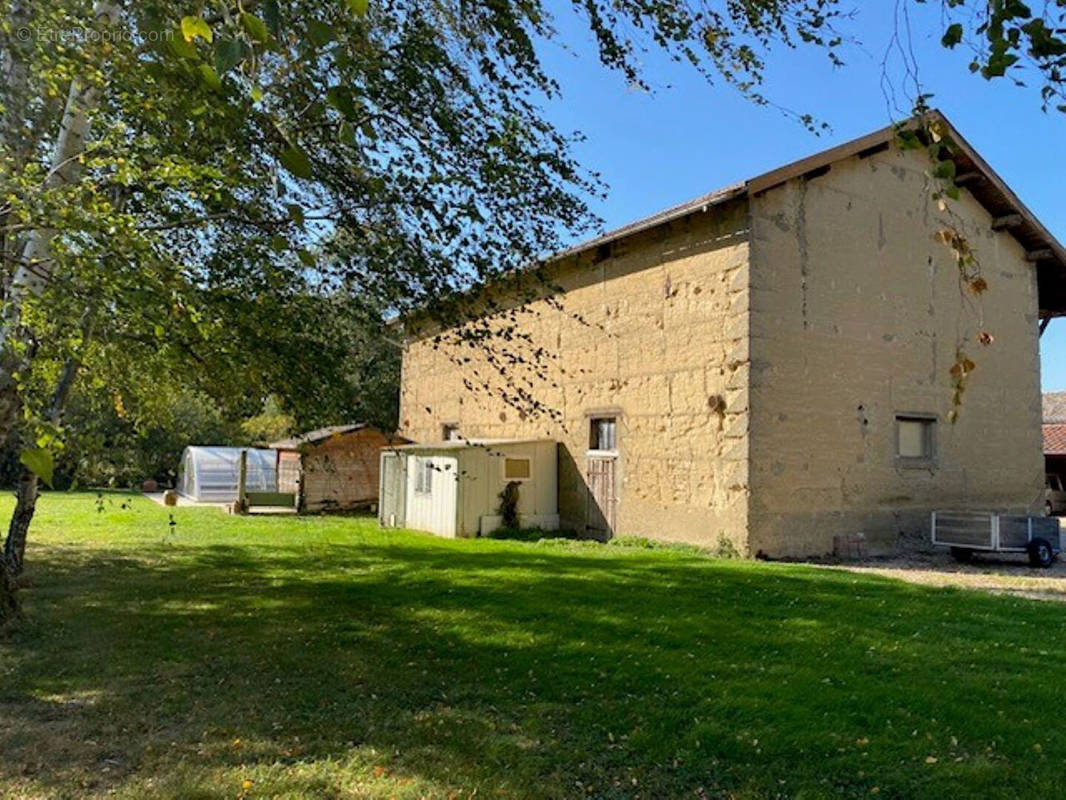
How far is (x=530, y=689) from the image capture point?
5.31m

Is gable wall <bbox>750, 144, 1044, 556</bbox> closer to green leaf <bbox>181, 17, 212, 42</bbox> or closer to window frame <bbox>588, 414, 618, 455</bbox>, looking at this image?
window frame <bbox>588, 414, 618, 455</bbox>

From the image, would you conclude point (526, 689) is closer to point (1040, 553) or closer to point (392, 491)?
point (1040, 553)

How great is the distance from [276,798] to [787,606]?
5928 millimetres

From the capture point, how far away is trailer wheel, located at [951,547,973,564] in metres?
13.2

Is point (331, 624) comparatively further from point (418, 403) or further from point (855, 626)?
point (418, 403)

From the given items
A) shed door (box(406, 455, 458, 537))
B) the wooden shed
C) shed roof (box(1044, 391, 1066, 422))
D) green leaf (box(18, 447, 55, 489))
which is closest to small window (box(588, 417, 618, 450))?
shed door (box(406, 455, 458, 537))

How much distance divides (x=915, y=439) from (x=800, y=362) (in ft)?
11.5

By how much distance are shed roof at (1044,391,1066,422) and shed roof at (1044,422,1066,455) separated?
2.74 metres

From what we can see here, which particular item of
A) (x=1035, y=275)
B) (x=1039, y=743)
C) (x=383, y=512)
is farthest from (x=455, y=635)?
(x=1035, y=275)

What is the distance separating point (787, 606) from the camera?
800 cm

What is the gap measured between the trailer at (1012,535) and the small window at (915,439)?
1.74 meters

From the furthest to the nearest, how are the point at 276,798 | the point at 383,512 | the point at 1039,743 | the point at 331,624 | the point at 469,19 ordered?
the point at 383,512 < the point at 331,624 < the point at 469,19 < the point at 1039,743 < the point at 276,798

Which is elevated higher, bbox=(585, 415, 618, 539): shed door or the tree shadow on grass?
bbox=(585, 415, 618, 539): shed door

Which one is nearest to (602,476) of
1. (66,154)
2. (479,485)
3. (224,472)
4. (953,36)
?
(479,485)
